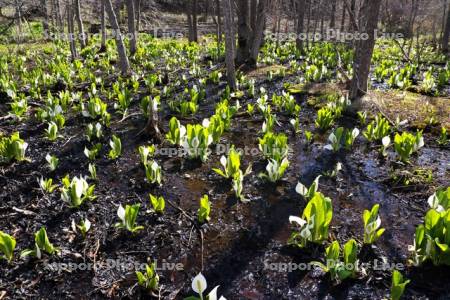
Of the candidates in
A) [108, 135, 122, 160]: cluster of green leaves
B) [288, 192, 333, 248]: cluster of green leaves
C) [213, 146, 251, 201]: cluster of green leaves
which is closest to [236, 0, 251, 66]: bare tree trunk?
[108, 135, 122, 160]: cluster of green leaves

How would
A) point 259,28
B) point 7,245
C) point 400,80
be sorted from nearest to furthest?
1. point 7,245
2. point 400,80
3. point 259,28

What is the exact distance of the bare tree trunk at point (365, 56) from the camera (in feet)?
20.2

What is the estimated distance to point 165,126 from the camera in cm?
626

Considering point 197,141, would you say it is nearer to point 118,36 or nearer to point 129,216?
point 129,216

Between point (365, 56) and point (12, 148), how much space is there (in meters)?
5.74

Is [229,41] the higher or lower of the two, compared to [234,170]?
higher

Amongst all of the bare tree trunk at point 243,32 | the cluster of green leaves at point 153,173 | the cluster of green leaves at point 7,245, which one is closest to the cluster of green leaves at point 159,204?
the cluster of green leaves at point 153,173

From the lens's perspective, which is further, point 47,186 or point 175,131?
point 175,131

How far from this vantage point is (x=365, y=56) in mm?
6559

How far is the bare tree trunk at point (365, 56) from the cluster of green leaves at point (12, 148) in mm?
5403

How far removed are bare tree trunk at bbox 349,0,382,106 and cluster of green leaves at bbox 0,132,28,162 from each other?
5403 millimetres

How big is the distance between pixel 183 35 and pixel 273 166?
1960cm

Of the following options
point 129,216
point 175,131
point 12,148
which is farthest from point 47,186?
point 175,131

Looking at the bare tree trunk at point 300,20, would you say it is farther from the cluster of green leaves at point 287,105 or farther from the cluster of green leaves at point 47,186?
the cluster of green leaves at point 47,186
